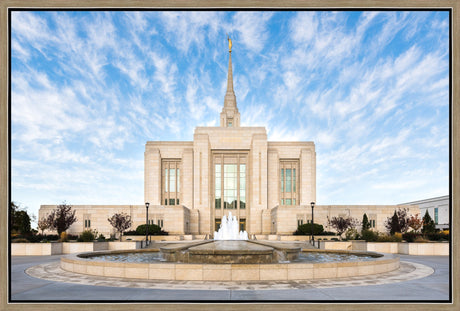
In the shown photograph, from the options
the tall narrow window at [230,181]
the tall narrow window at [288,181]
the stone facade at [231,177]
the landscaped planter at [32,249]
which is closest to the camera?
the landscaped planter at [32,249]

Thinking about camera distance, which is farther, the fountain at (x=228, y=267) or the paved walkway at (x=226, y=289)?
the fountain at (x=228, y=267)

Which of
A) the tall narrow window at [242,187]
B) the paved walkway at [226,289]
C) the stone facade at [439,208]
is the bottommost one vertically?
the stone facade at [439,208]

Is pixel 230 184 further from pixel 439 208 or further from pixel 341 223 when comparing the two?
pixel 439 208

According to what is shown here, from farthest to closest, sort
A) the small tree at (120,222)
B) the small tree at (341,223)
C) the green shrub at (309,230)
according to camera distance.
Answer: the small tree at (341,223), the small tree at (120,222), the green shrub at (309,230)

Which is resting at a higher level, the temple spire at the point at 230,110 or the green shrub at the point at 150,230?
the temple spire at the point at 230,110

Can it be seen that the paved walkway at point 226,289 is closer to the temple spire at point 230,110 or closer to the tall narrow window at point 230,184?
the tall narrow window at point 230,184

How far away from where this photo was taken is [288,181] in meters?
64.0

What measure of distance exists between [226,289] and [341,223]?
35.1 meters

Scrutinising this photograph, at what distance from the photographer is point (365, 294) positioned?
1013 centimetres

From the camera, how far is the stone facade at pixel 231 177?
57.2 metres

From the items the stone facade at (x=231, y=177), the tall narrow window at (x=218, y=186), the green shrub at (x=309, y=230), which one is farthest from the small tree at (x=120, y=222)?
the green shrub at (x=309, y=230)

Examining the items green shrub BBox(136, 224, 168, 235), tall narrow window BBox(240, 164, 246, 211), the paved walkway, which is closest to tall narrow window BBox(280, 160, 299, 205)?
tall narrow window BBox(240, 164, 246, 211)

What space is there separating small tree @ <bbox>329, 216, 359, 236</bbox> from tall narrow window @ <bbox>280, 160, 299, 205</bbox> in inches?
613
